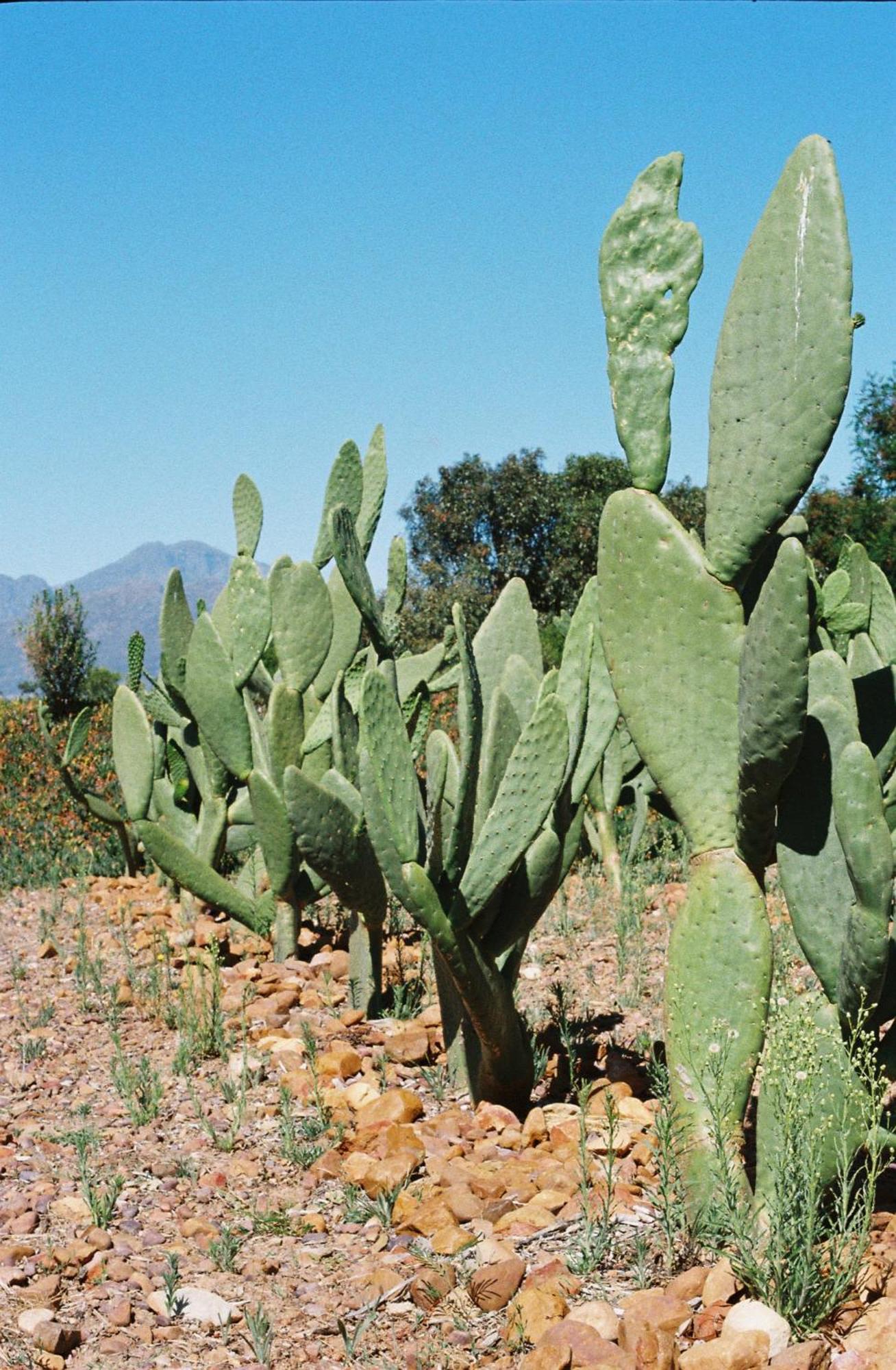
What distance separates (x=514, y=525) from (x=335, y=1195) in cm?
2723

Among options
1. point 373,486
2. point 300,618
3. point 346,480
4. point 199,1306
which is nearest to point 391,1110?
point 199,1306

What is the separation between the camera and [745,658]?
7.92 feet

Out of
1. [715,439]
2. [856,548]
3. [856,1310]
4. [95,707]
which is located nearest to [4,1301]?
[856,1310]

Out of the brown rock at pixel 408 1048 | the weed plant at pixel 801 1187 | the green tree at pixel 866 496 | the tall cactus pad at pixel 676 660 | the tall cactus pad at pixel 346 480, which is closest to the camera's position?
the weed plant at pixel 801 1187

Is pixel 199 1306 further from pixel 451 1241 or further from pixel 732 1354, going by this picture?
pixel 732 1354

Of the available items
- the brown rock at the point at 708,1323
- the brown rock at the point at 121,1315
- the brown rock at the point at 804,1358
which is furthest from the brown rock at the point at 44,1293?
the brown rock at the point at 804,1358

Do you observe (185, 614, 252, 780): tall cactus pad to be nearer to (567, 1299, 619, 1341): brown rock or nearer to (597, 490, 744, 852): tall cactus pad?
(597, 490, 744, 852): tall cactus pad

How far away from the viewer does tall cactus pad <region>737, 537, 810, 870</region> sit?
7.50ft

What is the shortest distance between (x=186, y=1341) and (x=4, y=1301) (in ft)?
1.25

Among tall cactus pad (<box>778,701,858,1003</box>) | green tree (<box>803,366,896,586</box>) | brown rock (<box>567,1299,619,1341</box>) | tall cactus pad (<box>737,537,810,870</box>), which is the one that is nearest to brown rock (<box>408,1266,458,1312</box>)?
brown rock (<box>567,1299,619,1341</box>)

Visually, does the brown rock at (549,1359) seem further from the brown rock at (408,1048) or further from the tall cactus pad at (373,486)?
the tall cactus pad at (373,486)

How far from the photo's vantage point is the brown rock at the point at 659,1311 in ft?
7.14

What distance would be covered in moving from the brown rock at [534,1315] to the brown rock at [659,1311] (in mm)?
116

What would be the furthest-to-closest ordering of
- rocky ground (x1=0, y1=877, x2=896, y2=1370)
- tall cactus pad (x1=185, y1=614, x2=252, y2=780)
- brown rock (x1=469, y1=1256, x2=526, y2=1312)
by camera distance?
tall cactus pad (x1=185, y1=614, x2=252, y2=780) < brown rock (x1=469, y1=1256, x2=526, y2=1312) < rocky ground (x1=0, y1=877, x2=896, y2=1370)
